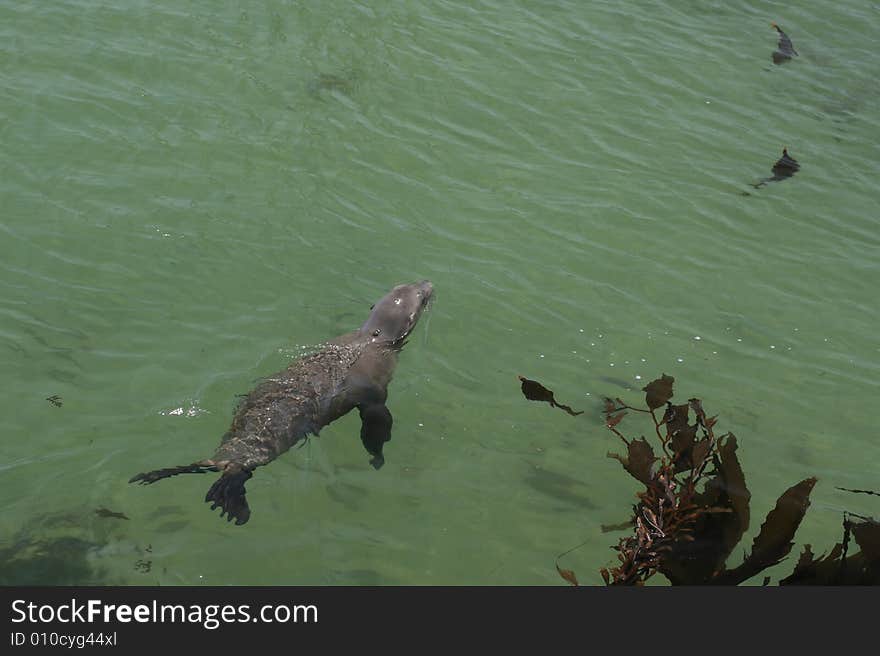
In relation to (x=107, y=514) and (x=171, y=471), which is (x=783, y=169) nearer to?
(x=171, y=471)

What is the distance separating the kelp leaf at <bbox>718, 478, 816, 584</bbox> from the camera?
589 cm

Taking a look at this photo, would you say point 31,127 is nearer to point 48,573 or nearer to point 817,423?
point 48,573

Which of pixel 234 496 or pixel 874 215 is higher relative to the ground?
pixel 874 215

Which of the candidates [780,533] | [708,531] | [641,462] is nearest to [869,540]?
[780,533]

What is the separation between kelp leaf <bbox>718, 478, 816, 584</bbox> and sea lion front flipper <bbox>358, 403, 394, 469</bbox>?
109 inches

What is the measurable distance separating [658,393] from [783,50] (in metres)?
10.7

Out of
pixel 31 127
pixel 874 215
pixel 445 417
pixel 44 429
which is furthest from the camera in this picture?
pixel 874 215

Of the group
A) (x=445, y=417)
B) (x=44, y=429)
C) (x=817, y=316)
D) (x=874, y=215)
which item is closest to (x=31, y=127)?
(x=44, y=429)

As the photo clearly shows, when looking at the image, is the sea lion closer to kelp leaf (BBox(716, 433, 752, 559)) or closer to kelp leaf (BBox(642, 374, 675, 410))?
kelp leaf (BBox(642, 374, 675, 410))

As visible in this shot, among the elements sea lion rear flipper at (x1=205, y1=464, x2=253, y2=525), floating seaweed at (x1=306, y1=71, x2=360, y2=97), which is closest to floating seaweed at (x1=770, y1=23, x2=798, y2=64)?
floating seaweed at (x1=306, y1=71, x2=360, y2=97)

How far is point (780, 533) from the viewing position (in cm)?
591

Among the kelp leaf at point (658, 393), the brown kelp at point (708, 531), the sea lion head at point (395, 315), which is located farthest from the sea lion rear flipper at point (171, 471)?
the kelp leaf at point (658, 393)
